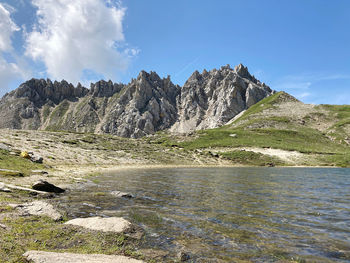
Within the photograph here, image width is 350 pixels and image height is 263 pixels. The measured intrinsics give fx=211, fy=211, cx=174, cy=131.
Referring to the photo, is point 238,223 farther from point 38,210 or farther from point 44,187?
point 44,187

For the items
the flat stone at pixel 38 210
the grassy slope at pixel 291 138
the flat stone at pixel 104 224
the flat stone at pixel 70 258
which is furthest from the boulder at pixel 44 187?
the grassy slope at pixel 291 138

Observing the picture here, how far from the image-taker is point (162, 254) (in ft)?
24.5

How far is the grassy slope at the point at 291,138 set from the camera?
3317 inches

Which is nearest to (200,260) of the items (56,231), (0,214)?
(56,231)

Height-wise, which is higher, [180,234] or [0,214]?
[0,214]

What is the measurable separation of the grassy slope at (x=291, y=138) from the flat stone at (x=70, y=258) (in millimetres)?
72259

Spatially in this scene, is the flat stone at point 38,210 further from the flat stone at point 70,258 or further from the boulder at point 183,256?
the boulder at point 183,256

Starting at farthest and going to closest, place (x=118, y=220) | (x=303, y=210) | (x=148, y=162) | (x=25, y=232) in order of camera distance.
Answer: (x=148, y=162)
(x=303, y=210)
(x=118, y=220)
(x=25, y=232)

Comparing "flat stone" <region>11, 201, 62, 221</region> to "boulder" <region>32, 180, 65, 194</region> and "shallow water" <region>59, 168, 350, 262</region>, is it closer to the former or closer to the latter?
"shallow water" <region>59, 168, 350, 262</region>

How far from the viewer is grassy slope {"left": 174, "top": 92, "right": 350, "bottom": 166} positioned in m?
84.2

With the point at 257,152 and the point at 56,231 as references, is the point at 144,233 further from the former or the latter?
the point at 257,152

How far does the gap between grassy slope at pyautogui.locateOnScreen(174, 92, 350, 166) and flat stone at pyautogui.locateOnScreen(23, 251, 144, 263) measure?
72259mm

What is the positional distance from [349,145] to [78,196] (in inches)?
4908

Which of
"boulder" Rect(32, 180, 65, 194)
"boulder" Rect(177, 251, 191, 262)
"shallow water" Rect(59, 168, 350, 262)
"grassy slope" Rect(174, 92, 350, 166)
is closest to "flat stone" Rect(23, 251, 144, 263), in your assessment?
"boulder" Rect(177, 251, 191, 262)
